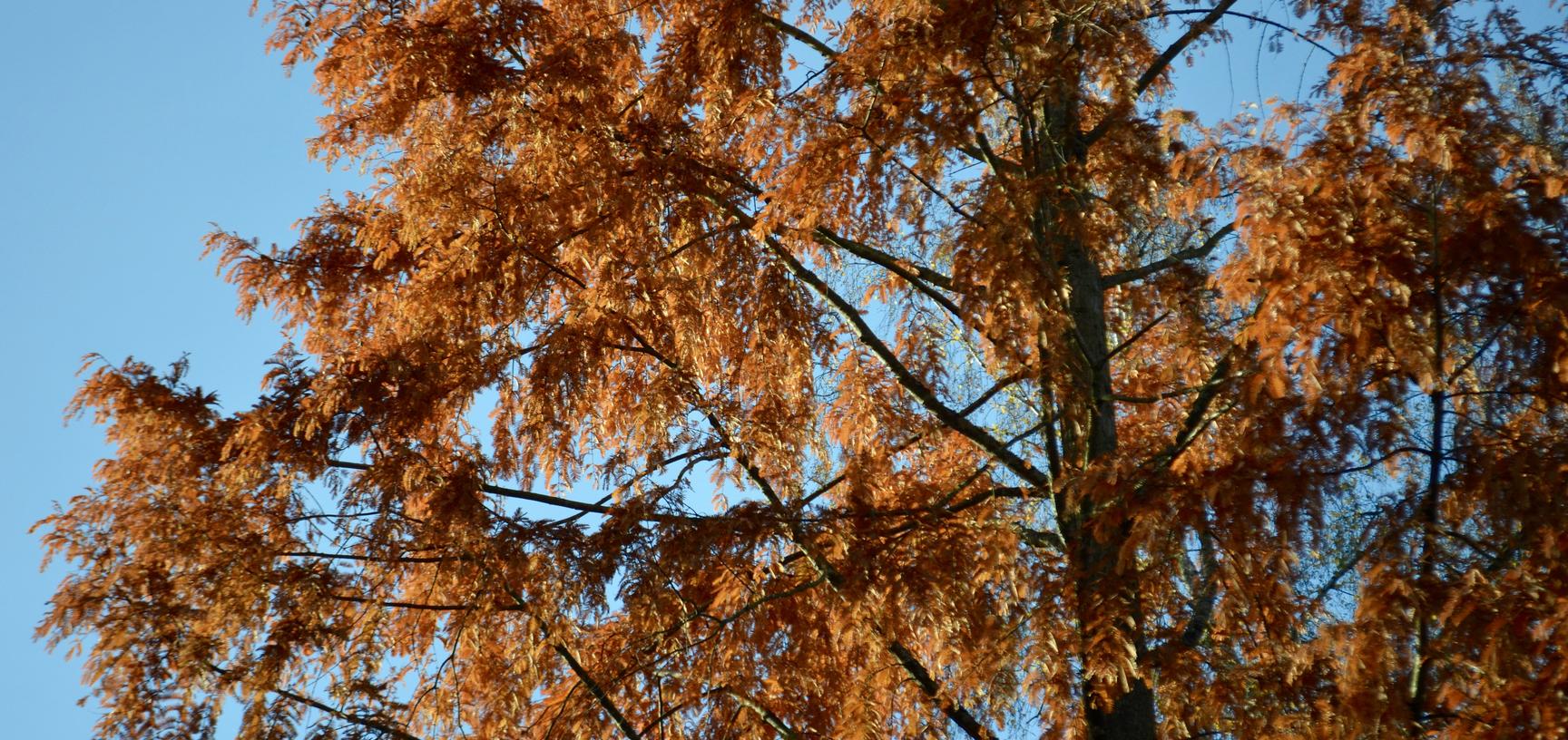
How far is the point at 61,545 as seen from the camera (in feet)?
18.7

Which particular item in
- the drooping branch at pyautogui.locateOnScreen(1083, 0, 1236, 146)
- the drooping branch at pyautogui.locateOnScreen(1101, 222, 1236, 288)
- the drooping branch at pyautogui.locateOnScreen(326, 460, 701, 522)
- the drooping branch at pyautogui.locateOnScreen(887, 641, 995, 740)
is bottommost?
the drooping branch at pyautogui.locateOnScreen(887, 641, 995, 740)

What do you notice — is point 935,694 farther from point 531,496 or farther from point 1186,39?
point 1186,39

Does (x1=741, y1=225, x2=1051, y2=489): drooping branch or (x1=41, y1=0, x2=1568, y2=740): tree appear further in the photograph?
(x1=741, y1=225, x2=1051, y2=489): drooping branch

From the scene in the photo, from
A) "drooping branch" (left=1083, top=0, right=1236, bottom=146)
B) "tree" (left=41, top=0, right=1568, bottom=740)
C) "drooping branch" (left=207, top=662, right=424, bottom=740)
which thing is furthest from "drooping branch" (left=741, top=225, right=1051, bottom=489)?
"drooping branch" (left=207, top=662, right=424, bottom=740)

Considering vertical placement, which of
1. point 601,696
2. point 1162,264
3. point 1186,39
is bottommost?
point 601,696

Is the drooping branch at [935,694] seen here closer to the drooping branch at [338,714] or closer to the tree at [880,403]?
the tree at [880,403]

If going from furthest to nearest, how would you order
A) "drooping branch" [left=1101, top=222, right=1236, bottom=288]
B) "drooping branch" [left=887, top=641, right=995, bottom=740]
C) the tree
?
"drooping branch" [left=1101, top=222, right=1236, bottom=288] < "drooping branch" [left=887, top=641, right=995, bottom=740] < the tree

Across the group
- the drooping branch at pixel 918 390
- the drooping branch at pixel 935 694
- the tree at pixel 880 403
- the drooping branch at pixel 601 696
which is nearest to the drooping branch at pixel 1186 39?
the tree at pixel 880 403

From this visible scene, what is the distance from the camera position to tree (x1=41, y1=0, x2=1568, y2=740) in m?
4.00

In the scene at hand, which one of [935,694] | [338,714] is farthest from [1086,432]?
[338,714]

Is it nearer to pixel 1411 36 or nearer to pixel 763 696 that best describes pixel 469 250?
pixel 763 696

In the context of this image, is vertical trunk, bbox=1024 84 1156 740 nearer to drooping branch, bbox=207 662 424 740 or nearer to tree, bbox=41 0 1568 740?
tree, bbox=41 0 1568 740

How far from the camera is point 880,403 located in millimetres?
7098

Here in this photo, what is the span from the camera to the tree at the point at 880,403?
4.00m
